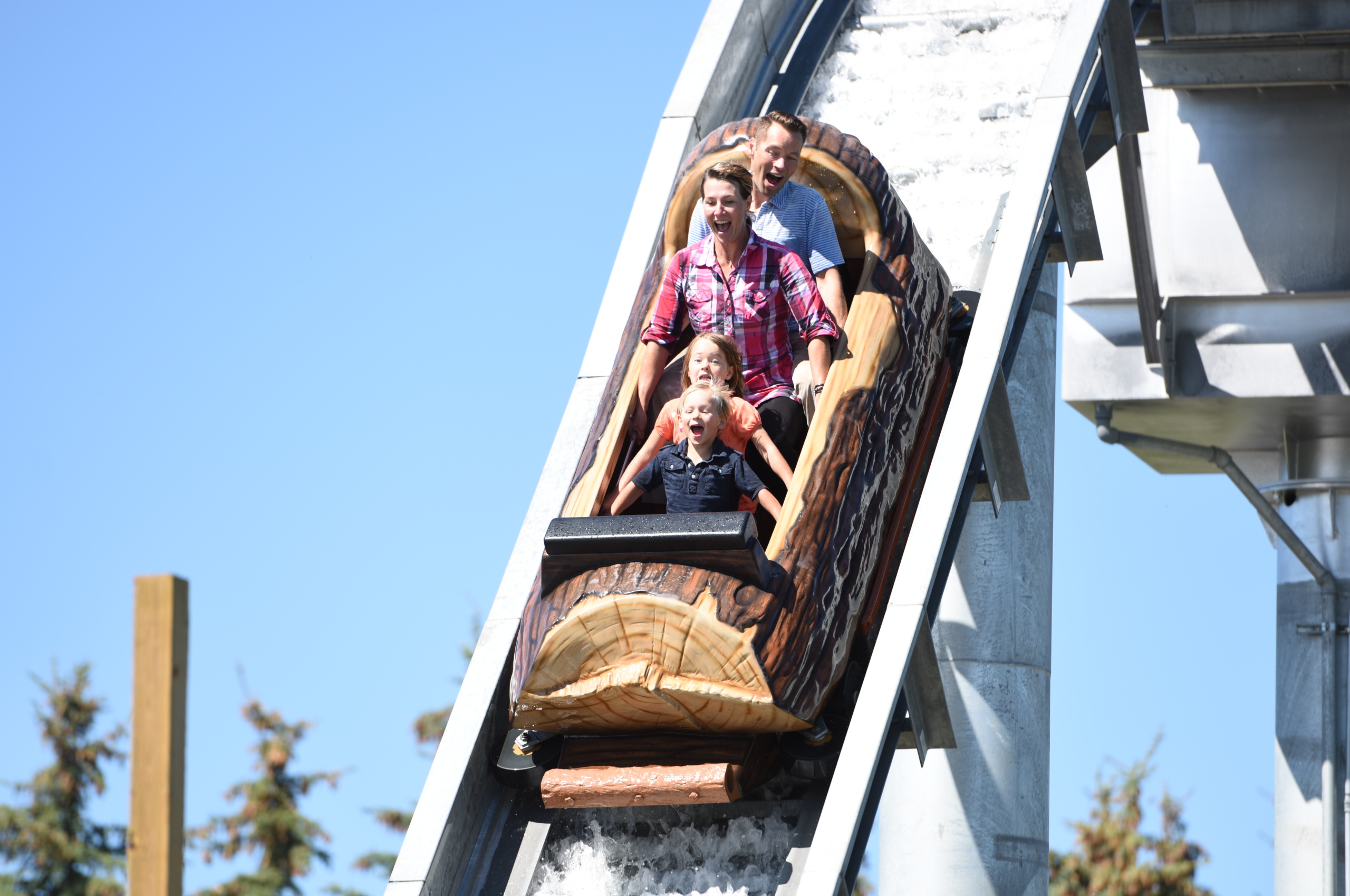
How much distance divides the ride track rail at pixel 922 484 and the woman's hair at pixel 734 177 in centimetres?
84

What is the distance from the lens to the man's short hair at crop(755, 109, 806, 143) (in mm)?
6320

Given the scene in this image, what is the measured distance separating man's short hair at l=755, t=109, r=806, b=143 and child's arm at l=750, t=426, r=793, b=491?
Result: 118cm

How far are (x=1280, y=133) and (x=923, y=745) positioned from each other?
7.54 meters

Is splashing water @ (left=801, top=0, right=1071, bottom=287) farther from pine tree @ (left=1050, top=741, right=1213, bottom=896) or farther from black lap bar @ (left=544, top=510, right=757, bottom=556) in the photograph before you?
pine tree @ (left=1050, top=741, right=1213, bottom=896)

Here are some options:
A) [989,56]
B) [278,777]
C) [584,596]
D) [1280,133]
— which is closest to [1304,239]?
[1280,133]

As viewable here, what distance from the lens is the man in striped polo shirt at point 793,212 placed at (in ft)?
20.7

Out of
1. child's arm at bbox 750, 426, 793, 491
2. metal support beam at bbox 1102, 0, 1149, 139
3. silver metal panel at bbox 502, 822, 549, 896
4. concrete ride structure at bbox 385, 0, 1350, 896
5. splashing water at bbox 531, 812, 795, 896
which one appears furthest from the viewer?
metal support beam at bbox 1102, 0, 1149, 139

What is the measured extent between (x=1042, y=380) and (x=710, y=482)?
4.46 metres

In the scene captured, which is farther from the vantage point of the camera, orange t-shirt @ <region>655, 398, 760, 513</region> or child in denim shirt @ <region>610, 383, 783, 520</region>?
orange t-shirt @ <region>655, 398, 760, 513</region>

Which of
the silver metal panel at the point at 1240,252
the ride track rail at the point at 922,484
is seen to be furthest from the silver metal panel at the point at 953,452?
the silver metal panel at the point at 1240,252

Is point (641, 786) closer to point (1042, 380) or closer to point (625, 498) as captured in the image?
point (625, 498)

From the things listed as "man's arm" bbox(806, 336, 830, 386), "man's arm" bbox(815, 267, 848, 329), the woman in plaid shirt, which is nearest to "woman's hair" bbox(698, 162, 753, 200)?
the woman in plaid shirt

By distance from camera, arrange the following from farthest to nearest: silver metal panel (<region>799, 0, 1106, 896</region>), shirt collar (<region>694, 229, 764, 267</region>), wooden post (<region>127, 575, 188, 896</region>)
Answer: shirt collar (<region>694, 229, 764, 267</region>) → silver metal panel (<region>799, 0, 1106, 896</region>) → wooden post (<region>127, 575, 188, 896</region>)

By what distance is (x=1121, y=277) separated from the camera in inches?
490
